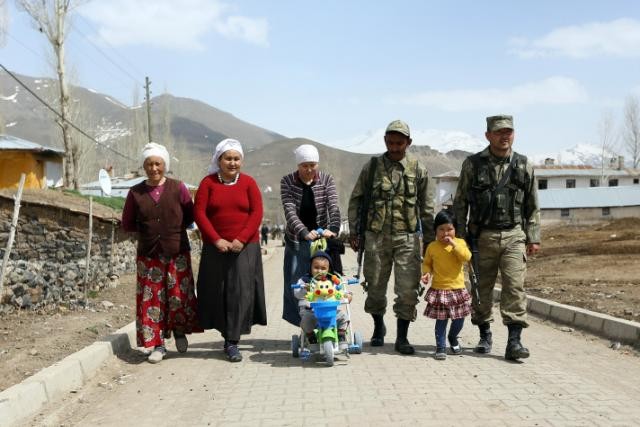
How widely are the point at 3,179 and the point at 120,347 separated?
23724 millimetres

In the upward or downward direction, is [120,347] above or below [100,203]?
below

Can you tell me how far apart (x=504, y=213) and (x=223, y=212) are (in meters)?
2.77

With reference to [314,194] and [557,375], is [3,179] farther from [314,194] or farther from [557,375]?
[557,375]

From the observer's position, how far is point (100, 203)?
19.6 m

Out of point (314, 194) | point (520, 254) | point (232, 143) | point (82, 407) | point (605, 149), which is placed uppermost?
point (605, 149)

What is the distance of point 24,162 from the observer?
28359 mm

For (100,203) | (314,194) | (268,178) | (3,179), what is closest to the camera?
(314,194)

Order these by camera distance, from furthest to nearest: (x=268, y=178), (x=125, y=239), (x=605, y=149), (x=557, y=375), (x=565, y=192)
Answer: (x=268, y=178) < (x=605, y=149) < (x=565, y=192) < (x=125, y=239) < (x=557, y=375)

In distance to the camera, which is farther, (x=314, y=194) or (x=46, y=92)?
(x=46, y=92)

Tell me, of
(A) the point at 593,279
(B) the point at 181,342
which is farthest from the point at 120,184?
(B) the point at 181,342

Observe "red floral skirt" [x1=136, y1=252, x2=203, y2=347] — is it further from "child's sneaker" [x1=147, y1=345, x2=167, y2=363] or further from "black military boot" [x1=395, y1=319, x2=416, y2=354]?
"black military boot" [x1=395, y1=319, x2=416, y2=354]

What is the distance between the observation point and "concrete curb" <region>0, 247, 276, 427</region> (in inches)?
179

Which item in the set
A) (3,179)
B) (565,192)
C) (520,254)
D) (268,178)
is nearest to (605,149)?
(565,192)

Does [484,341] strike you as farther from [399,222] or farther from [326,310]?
[326,310]
